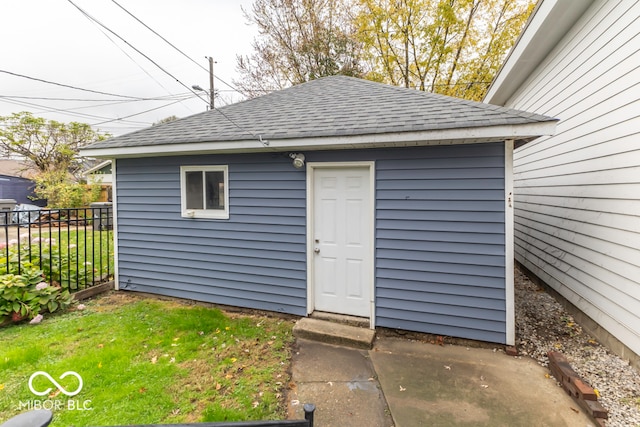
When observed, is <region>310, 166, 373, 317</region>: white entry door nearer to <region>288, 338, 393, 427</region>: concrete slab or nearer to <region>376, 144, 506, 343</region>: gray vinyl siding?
<region>376, 144, 506, 343</region>: gray vinyl siding

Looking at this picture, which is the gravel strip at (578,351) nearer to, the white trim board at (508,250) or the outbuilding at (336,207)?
the white trim board at (508,250)

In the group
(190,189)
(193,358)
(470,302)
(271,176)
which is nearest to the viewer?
(193,358)

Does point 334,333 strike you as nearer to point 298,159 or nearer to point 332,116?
point 298,159

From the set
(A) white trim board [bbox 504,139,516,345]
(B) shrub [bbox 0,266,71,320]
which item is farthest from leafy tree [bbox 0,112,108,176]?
(A) white trim board [bbox 504,139,516,345]

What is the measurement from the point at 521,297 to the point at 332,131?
4.16 meters

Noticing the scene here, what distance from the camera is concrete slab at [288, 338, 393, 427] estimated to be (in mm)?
2441

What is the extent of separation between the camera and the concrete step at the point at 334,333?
3.58 meters

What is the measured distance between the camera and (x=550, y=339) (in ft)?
11.8

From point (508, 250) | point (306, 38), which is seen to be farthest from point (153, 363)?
point (306, 38)

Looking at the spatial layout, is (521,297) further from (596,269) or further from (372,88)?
(372,88)

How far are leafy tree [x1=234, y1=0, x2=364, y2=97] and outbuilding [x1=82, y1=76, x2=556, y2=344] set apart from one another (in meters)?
8.86

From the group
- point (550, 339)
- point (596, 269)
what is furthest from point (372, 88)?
point (550, 339)

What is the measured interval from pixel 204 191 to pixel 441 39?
12156 millimetres

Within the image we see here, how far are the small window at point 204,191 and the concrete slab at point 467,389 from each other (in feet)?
Result: 10.0
